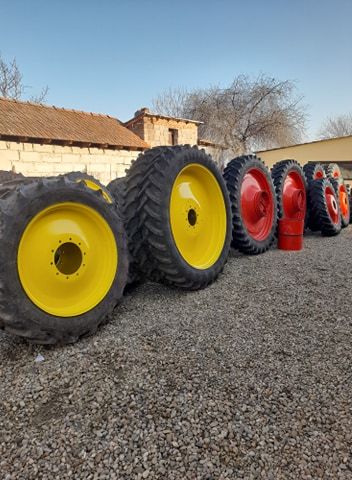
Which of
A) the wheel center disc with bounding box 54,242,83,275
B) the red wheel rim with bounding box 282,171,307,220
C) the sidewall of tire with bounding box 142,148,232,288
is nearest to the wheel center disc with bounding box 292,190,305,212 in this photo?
the red wheel rim with bounding box 282,171,307,220

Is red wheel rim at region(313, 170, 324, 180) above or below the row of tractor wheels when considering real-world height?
above

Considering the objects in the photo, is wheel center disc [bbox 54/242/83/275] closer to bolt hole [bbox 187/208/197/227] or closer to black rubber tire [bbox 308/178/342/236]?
bolt hole [bbox 187/208/197/227]

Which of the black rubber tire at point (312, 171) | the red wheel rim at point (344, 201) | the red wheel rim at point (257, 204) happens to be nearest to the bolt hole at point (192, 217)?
the red wheel rim at point (257, 204)

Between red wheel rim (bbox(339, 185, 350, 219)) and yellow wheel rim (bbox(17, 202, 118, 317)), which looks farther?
red wheel rim (bbox(339, 185, 350, 219))

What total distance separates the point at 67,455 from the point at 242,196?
4.52 metres

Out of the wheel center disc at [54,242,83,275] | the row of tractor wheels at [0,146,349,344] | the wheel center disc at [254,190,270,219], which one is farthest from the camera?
the wheel center disc at [254,190,270,219]

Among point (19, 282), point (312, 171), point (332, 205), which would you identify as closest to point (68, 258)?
point (19, 282)

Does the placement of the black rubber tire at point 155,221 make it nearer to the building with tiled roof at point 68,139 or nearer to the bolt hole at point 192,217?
the bolt hole at point 192,217

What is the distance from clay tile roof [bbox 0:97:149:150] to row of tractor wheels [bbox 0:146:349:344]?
933 centimetres

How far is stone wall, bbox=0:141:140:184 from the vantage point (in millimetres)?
11375

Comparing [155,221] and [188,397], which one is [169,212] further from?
[188,397]

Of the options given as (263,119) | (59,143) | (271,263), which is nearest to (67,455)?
(271,263)

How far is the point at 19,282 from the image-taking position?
2.15 m

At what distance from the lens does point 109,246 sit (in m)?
2.76
